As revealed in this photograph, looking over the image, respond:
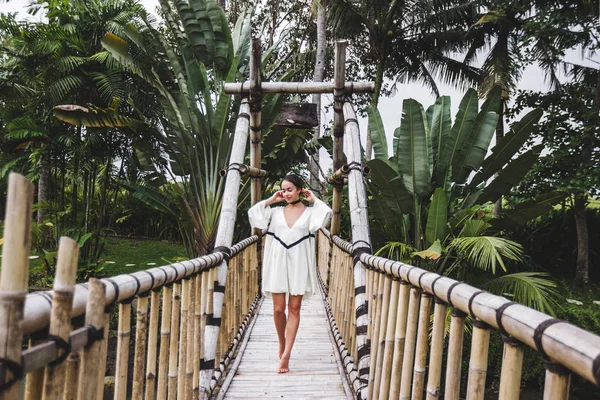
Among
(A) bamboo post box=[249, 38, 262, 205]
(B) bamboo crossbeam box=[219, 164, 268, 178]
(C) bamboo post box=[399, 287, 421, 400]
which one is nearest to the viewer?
(C) bamboo post box=[399, 287, 421, 400]

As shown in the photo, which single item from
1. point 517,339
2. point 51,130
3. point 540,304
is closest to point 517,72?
point 540,304

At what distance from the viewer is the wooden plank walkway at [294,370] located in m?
2.64

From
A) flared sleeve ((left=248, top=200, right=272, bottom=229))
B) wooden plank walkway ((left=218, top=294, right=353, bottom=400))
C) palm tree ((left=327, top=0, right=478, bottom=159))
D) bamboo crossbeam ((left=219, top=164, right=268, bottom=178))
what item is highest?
palm tree ((left=327, top=0, right=478, bottom=159))

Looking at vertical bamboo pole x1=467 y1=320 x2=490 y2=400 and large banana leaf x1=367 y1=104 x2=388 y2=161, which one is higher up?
large banana leaf x1=367 y1=104 x2=388 y2=161

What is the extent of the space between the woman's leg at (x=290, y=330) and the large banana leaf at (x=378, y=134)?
4.13m

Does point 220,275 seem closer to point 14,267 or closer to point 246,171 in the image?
point 246,171

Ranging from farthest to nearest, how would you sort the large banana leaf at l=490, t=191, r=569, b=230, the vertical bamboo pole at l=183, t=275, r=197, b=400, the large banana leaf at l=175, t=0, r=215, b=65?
1. the large banana leaf at l=175, t=0, r=215, b=65
2. the large banana leaf at l=490, t=191, r=569, b=230
3. the vertical bamboo pole at l=183, t=275, r=197, b=400

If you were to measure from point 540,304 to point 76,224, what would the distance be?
8.68 meters

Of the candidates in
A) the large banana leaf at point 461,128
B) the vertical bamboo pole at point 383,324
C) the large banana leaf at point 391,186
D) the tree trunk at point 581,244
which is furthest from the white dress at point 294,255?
the tree trunk at point 581,244

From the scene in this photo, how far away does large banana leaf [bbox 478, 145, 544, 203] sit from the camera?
5736 millimetres

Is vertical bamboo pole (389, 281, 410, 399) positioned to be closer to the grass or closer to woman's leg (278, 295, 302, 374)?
woman's leg (278, 295, 302, 374)

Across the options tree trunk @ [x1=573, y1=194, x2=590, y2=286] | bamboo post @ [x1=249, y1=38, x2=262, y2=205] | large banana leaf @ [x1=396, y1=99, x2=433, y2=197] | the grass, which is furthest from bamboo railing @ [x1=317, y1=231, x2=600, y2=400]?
tree trunk @ [x1=573, y1=194, x2=590, y2=286]

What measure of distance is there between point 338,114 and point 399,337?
115 inches

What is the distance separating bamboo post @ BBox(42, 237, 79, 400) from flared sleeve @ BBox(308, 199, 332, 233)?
2.17m
